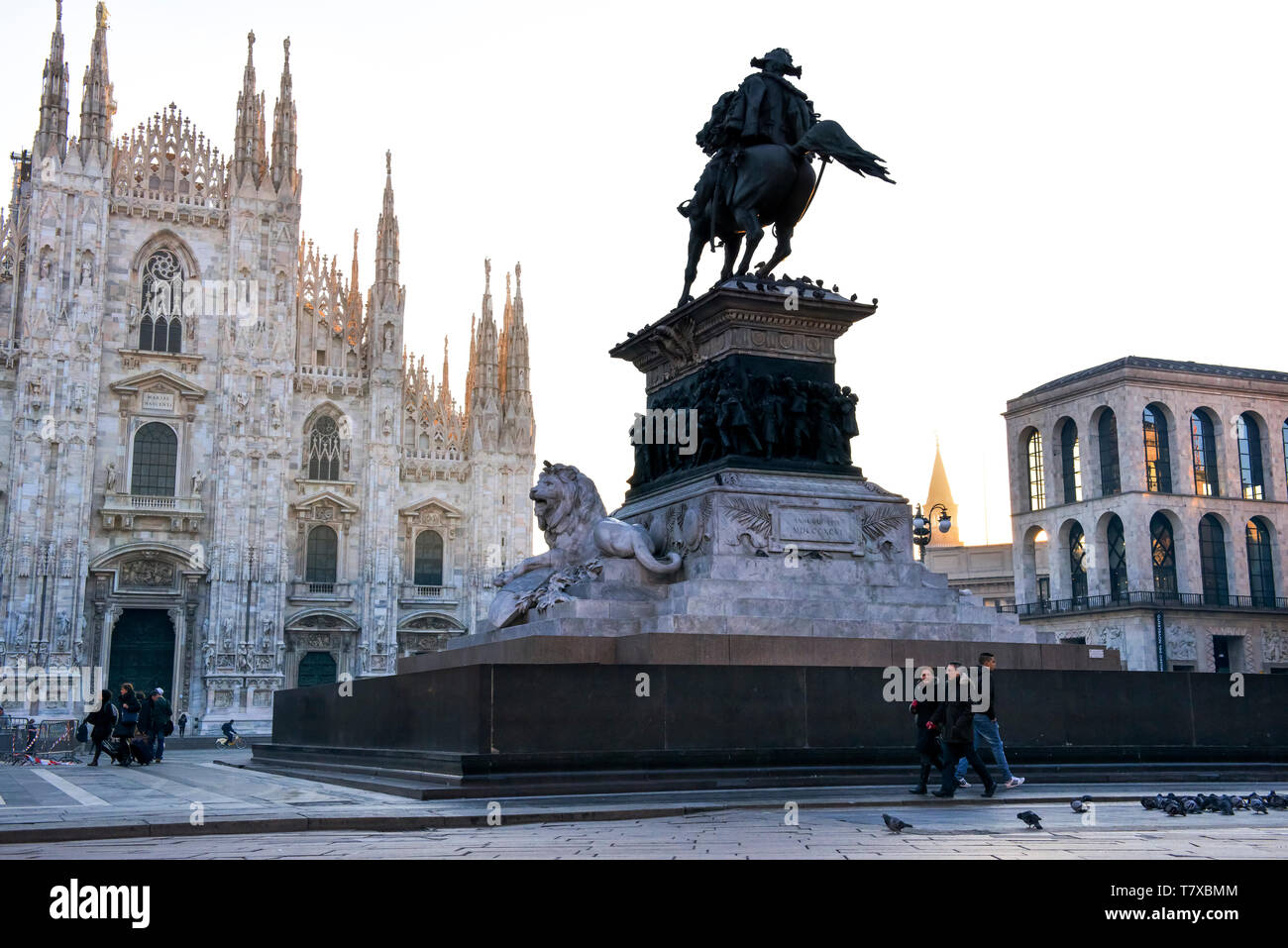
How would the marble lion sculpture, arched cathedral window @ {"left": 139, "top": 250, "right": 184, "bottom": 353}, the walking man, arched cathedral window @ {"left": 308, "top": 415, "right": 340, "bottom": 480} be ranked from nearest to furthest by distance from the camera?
the marble lion sculpture
the walking man
arched cathedral window @ {"left": 139, "top": 250, "right": 184, "bottom": 353}
arched cathedral window @ {"left": 308, "top": 415, "right": 340, "bottom": 480}

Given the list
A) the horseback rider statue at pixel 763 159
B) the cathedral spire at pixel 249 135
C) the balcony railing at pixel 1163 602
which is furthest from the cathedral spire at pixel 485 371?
the horseback rider statue at pixel 763 159

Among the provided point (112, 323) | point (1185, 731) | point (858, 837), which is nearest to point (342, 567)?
point (112, 323)

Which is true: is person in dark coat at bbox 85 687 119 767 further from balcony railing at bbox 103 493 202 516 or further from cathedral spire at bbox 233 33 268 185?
cathedral spire at bbox 233 33 268 185

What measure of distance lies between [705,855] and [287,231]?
1782 inches

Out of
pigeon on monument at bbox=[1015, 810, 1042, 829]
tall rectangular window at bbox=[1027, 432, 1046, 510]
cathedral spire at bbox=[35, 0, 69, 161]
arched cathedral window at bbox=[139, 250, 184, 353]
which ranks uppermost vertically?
cathedral spire at bbox=[35, 0, 69, 161]

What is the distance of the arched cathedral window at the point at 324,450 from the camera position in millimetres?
49000

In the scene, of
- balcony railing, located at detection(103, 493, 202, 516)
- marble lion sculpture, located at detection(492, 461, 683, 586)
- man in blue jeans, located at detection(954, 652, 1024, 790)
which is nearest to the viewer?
man in blue jeans, located at detection(954, 652, 1024, 790)

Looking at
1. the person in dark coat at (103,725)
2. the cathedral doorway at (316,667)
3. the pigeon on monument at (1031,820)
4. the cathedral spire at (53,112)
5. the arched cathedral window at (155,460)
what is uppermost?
the cathedral spire at (53,112)

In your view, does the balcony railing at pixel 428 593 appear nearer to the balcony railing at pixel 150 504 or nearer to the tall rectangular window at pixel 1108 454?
the balcony railing at pixel 150 504

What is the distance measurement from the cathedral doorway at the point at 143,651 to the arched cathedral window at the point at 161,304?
9068 mm

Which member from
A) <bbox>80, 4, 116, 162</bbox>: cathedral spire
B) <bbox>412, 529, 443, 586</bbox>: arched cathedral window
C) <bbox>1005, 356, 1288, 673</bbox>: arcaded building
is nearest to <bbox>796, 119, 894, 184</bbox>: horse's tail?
<bbox>412, 529, 443, 586</bbox>: arched cathedral window

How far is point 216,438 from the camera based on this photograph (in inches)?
1850

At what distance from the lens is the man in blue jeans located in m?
10.5

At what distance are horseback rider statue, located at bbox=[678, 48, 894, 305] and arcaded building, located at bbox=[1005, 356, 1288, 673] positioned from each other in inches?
1774
